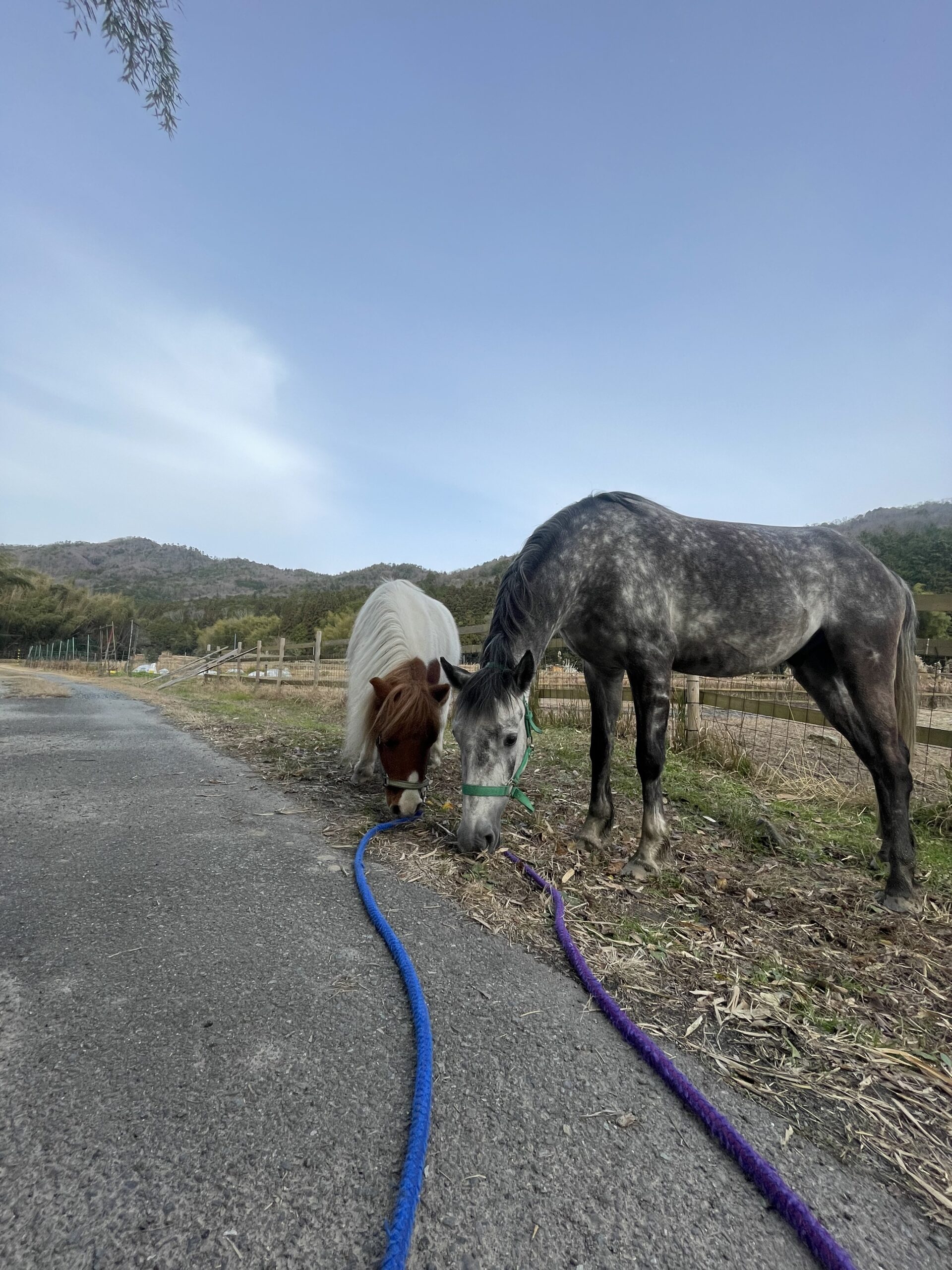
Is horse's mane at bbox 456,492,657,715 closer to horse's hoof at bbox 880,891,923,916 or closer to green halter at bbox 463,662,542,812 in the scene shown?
green halter at bbox 463,662,542,812

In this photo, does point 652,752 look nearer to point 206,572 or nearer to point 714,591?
point 714,591

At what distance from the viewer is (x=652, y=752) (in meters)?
2.93

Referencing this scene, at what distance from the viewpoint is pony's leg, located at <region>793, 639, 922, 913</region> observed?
102 inches

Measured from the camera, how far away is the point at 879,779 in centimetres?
298

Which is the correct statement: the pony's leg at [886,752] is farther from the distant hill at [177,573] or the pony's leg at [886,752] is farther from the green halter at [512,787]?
the distant hill at [177,573]

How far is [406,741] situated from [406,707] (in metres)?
0.21

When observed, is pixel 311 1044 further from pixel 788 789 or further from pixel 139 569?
pixel 139 569

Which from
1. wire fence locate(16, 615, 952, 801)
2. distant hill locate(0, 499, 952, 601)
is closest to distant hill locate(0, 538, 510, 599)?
distant hill locate(0, 499, 952, 601)

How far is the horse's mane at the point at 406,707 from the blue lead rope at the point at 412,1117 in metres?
1.38

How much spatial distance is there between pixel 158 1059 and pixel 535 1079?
89cm

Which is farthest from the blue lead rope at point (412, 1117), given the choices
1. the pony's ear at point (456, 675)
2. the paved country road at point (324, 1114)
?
the pony's ear at point (456, 675)

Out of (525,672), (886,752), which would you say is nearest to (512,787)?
(525,672)

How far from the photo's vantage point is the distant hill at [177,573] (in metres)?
139

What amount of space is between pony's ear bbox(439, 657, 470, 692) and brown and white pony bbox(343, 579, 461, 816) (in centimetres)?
19
